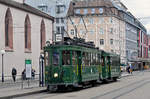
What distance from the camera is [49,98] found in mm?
19094

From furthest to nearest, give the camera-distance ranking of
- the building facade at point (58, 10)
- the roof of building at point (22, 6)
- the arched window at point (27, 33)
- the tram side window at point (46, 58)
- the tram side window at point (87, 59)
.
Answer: the building facade at point (58, 10) < the arched window at point (27, 33) < the roof of building at point (22, 6) < the tram side window at point (87, 59) < the tram side window at point (46, 58)

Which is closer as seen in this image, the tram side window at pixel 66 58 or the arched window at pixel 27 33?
the tram side window at pixel 66 58

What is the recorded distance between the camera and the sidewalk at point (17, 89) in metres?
20.6

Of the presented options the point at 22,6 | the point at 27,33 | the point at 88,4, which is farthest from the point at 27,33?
the point at 88,4

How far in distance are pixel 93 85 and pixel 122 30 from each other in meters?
67.5

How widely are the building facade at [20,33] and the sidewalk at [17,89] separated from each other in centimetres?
1229

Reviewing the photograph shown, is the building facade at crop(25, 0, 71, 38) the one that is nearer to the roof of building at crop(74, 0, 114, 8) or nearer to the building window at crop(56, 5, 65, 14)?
the building window at crop(56, 5, 65, 14)

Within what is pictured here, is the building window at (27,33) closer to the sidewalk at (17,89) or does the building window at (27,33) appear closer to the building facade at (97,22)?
the sidewalk at (17,89)

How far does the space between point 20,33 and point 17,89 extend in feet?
73.8

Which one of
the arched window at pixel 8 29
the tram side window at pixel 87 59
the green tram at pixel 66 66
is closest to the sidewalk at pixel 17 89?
the green tram at pixel 66 66

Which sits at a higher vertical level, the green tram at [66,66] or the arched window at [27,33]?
the arched window at [27,33]

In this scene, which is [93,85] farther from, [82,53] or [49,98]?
[49,98]

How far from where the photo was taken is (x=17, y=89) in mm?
25141

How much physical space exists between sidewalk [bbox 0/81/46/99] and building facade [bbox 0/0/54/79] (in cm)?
1229
